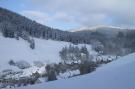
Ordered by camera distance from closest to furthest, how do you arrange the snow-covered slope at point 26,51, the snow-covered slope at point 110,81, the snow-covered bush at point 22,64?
the snow-covered slope at point 110,81 < the snow-covered bush at point 22,64 < the snow-covered slope at point 26,51

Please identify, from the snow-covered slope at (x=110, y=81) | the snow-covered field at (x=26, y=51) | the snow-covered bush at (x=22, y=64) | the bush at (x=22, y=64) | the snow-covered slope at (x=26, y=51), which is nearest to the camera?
the snow-covered slope at (x=110, y=81)

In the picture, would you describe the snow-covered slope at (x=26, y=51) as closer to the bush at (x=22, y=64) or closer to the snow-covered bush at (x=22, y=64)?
the snow-covered bush at (x=22, y=64)

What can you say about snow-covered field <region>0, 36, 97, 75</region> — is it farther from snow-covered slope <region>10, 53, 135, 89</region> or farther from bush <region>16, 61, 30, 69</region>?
snow-covered slope <region>10, 53, 135, 89</region>

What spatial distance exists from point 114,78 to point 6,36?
531ft

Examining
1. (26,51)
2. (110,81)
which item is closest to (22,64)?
(26,51)

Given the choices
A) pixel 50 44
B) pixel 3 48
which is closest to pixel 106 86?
pixel 3 48

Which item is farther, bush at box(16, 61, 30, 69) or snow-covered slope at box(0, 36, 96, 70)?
snow-covered slope at box(0, 36, 96, 70)

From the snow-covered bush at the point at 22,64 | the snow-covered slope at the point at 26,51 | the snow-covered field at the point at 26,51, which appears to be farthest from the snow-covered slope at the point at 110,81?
the snow-covered slope at the point at 26,51

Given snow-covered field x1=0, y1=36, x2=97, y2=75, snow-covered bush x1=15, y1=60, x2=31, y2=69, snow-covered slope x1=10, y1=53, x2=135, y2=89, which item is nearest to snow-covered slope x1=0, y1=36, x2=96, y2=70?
snow-covered field x1=0, y1=36, x2=97, y2=75

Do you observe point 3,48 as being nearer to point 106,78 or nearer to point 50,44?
point 50,44

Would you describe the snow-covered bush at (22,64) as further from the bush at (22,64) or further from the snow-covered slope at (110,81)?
the snow-covered slope at (110,81)

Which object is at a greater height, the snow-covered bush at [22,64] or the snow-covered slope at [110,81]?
the snow-covered slope at [110,81]

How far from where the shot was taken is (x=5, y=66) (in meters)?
124

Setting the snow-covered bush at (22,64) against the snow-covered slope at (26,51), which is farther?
the snow-covered slope at (26,51)
